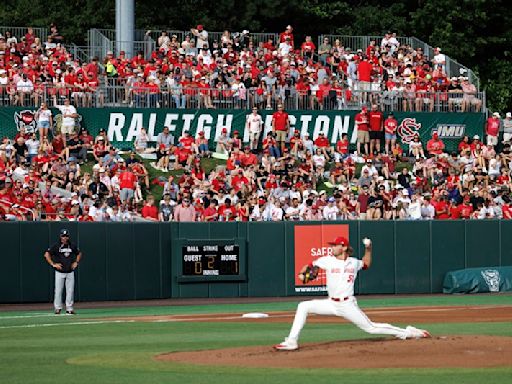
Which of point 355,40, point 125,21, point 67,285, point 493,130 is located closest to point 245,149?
point 125,21

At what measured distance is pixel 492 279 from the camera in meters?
34.7

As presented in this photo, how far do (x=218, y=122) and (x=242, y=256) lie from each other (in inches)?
297

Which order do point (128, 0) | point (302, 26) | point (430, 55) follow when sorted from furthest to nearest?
point (302, 26) < point (430, 55) < point (128, 0)

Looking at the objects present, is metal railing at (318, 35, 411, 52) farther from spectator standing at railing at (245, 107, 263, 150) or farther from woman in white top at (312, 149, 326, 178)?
woman in white top at (312, 149, 326, 178)

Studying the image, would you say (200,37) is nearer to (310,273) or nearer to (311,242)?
(311,242)

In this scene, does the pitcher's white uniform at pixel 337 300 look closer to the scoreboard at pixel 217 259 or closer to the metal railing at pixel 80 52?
the scoreboard at pixel 217 259

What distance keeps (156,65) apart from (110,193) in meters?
7.43

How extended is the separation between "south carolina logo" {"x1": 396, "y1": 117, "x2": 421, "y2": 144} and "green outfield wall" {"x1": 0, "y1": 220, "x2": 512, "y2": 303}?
6.97 meters

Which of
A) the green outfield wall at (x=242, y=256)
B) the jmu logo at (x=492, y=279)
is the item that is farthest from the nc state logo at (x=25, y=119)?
the jmu logo at (x=492, y=279)

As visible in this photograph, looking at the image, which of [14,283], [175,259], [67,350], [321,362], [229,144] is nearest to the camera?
[321,362]

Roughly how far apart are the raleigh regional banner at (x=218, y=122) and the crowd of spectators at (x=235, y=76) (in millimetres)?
496

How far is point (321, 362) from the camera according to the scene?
1633 centimetres

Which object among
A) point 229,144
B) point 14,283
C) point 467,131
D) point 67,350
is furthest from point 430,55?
point 67,350

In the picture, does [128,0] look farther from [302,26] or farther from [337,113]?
[302,26]
